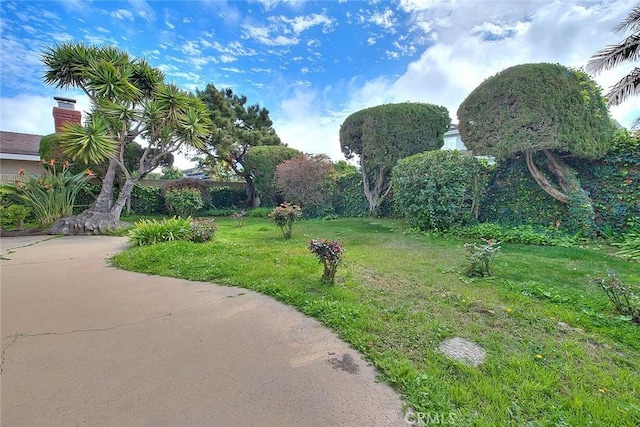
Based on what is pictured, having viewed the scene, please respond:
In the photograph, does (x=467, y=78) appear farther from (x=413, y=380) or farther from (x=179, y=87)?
(x=179, y=87)

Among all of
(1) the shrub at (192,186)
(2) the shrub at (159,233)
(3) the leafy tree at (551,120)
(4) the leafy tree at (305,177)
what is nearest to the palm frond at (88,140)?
(1) the shrub at (192,186)

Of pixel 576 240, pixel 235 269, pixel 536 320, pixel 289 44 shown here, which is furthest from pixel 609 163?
pixel 289 44

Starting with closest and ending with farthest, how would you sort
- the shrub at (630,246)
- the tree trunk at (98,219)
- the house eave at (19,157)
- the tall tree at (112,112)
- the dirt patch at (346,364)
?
the dirt patch at (346,364)
the shrub at (630,246)
the tree trunk at (98,219)
the tall tree at (112,112)
the house eave at (19,157)

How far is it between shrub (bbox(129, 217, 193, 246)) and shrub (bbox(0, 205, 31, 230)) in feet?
14.7

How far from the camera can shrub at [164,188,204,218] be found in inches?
408

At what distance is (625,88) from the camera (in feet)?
17.7

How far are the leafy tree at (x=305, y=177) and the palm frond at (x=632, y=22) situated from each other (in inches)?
317

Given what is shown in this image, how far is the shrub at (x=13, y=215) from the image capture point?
7.45 meters

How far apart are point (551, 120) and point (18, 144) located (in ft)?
66.0

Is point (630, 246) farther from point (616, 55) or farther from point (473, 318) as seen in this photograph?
point (473, 318)

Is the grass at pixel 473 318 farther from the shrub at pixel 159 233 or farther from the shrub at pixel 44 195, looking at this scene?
the shrub at pixel 44 195

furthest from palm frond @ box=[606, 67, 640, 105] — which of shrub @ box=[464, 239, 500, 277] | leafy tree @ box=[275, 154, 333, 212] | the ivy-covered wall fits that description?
leafy tree @ box=[275, 154, 333, 212]

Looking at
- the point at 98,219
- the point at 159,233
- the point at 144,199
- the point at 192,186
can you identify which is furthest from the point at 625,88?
the point at 144,199

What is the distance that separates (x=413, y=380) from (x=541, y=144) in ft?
21.9
